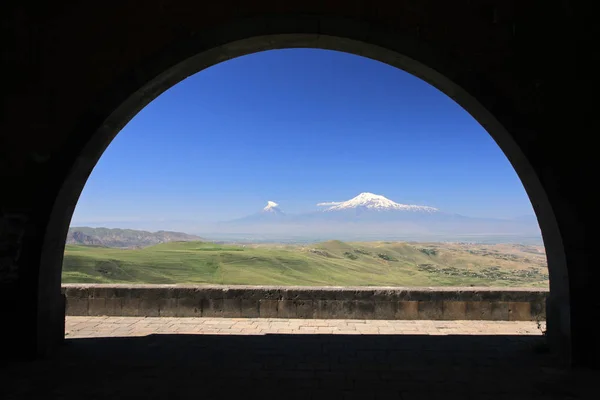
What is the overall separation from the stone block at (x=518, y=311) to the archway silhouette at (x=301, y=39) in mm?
2326

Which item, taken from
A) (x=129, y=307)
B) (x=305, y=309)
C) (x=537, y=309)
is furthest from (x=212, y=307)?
(x=537, y=309)

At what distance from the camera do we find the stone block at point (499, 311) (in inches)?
245

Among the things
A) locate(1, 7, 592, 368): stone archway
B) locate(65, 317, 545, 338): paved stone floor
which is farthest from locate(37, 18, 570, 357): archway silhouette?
locate(65, 317, 545, 338): paved stone floor

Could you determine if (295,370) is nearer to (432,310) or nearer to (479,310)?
(432,310)

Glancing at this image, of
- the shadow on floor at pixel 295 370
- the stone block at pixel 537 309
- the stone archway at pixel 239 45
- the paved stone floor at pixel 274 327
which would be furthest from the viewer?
the stone block at pixel 537 309

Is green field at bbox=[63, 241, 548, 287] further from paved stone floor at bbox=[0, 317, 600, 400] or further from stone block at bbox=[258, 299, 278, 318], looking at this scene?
paved stone floor at bbox=[0, 317, 600, 400]

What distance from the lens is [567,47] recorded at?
3979 millimetres

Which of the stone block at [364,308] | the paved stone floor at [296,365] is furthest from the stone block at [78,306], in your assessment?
the stone block at [364,308]

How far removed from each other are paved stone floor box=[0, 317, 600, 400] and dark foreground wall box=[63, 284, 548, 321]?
2.07 feet

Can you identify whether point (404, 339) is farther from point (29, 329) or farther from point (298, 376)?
point (29, 329)

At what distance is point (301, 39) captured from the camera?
167 inches

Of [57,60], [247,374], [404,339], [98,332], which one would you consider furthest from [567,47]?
[98,332]

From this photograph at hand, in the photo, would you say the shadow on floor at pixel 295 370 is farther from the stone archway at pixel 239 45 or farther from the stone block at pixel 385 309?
the stone block at pixel 385 309

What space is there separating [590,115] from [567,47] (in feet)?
2.56
